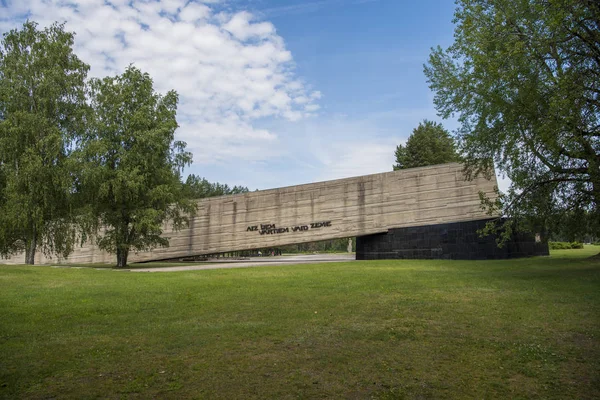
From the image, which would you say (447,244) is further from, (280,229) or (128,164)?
(128,164)

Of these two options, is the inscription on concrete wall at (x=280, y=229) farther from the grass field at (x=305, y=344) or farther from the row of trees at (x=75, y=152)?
the grass field at (x=305, y=344)

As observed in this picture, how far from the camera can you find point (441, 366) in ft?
19.5

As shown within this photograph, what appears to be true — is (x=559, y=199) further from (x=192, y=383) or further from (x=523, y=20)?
(x=192, y=383)

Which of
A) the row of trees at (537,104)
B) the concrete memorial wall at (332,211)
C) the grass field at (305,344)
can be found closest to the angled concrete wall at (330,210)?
the concrete memorial wall at (332,211)

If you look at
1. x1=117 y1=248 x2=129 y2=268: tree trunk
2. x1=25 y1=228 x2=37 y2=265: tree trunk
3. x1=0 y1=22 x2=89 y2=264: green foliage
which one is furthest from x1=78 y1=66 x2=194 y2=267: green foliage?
x1=25 y1=228 x2=37 y2=265: tree trunk

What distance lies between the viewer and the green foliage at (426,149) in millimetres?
62250

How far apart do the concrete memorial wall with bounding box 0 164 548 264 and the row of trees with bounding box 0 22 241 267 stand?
19.8 ft

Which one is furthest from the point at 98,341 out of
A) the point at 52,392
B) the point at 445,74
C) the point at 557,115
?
the point at 445,74

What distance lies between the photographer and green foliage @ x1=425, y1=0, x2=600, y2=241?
14.4 m

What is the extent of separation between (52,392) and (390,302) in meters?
7.63

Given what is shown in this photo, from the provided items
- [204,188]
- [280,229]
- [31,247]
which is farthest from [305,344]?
[204,188]

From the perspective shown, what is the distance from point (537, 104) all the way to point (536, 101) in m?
0.12

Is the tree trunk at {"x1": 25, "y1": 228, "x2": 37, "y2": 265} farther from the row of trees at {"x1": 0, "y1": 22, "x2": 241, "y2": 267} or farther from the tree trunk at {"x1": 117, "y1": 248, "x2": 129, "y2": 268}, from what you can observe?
the tree trunk at {"x1": 117, "y1": 248, "x2": 129, "y2": 268}

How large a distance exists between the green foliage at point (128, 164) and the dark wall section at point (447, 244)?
51.0 feet
